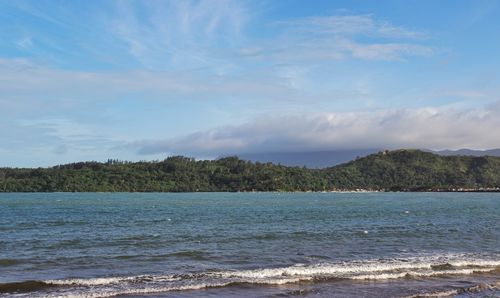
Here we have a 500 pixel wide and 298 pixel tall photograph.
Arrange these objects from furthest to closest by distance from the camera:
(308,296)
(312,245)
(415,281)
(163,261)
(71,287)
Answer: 1. (312,245)
2. (163,261)
3. (415,281)
4. (71,287)
5. (308,296)

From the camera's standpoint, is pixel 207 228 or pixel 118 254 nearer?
pixel 118 254

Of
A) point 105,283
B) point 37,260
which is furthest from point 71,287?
point 37,260

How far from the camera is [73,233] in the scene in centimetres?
4978

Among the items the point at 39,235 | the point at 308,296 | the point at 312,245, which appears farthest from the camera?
the point at 39,235

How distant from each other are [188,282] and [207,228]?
29.3m

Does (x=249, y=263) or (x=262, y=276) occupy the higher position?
(x=249, y=263)

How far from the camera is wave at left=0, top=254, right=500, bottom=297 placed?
24.2 metres

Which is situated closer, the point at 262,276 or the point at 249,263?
the point at 262,276

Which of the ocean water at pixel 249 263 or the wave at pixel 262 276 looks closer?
the wave at pixel 262 276

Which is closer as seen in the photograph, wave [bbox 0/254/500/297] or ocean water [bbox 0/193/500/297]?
wave [bbox 0/254/500/297]

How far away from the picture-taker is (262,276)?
27.5 metres

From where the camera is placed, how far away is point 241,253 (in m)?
36.0

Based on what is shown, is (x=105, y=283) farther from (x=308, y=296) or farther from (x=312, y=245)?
(x=312, y=245)

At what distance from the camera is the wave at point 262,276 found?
79.3 feet
